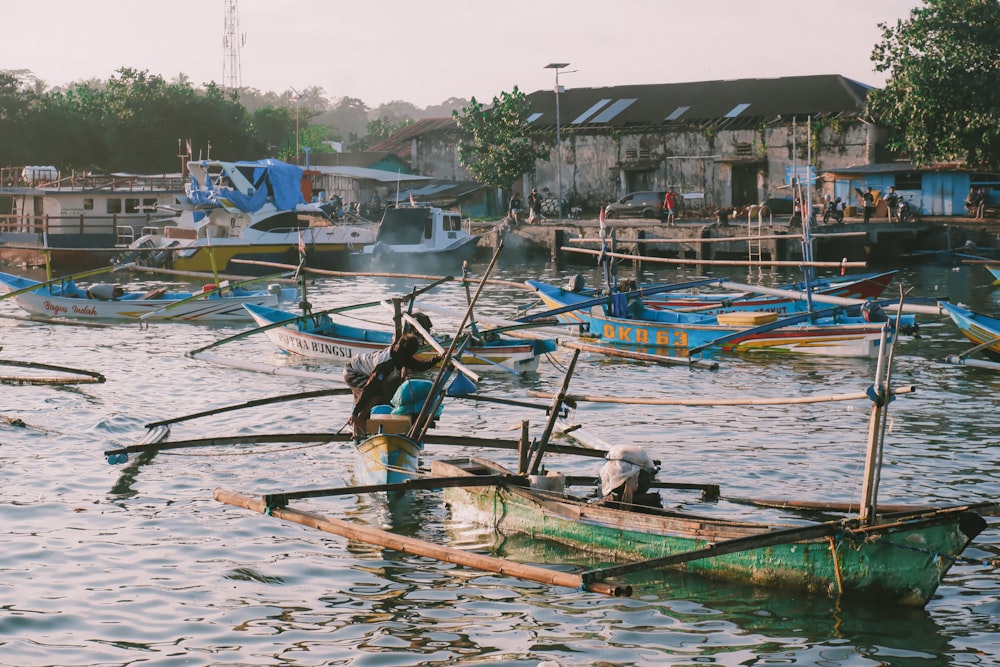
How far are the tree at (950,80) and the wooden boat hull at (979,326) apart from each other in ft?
78.1

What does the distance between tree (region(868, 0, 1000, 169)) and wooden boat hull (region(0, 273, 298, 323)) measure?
83.0ft

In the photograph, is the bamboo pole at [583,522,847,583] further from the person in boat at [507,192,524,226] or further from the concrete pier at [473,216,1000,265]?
the person in boat at [507,192,524,226]

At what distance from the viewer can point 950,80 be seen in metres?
43.4

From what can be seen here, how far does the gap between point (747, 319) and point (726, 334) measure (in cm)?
63

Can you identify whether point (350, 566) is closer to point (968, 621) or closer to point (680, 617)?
point (680, 617)

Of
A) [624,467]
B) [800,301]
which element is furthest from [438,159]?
[624,467]

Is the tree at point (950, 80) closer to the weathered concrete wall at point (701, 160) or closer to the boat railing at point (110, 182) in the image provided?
the weathered concrete wall at point (701, 160)

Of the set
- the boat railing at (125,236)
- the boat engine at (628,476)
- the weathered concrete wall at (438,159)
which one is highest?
the weathered concrete wall at (438,159)

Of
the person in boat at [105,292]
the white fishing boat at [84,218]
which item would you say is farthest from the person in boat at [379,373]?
the white fishing boat at [84,218]

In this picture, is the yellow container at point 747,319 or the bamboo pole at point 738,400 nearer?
the bamboo pole at point 738,400

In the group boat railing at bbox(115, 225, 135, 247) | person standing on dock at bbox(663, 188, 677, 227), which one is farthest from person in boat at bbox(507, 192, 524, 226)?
boat railing at bbox(115, 225, 135, 247)

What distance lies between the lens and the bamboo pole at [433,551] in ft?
28.0

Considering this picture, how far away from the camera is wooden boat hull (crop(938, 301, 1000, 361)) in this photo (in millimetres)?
21375

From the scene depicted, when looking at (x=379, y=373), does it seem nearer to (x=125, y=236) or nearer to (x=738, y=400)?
(x=738, y=400)
